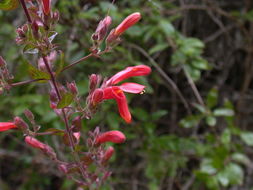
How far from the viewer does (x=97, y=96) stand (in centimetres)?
165

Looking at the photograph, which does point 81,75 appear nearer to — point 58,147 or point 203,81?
point 58,147

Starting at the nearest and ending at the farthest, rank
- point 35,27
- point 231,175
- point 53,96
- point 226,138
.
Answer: point 35,27 → point 53,96 → point 231,175 → point 226,138

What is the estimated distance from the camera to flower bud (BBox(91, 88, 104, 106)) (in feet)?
5.35

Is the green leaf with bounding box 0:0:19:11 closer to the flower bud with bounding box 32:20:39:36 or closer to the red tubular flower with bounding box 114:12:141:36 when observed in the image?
the flower bud with bounding box 32:20:39:36

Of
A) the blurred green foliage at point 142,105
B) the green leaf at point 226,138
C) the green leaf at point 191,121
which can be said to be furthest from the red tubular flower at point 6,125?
the green leaf at point 226,138

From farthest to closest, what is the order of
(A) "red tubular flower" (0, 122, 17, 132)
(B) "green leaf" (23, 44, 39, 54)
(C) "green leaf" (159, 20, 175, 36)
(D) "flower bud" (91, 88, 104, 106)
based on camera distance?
(C) "green leaf" (159, 20, 175, 36), (A) "red tubular flower" (0, 122, 17, 132), (D) "flower bud" (91, 88, 104, 106), (B) "green leaf" (23, 44, 39, 54)

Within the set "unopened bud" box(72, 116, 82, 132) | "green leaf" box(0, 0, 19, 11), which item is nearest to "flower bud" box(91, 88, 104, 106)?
"unopened bud" box(72, 116, 82, 132)

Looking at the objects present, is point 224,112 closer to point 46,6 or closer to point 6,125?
point 6,125

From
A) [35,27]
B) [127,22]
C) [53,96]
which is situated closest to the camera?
[35,27]

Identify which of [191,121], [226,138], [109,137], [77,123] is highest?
[77,123]

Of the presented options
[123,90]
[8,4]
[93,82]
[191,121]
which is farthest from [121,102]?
[191,121]

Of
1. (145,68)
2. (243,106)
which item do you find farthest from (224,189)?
(145,68)

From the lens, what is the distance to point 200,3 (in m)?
4.02

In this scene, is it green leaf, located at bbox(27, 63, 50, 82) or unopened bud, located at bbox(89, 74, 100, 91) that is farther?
unopened bud, located at bbox(89, 74, 100, 91)
